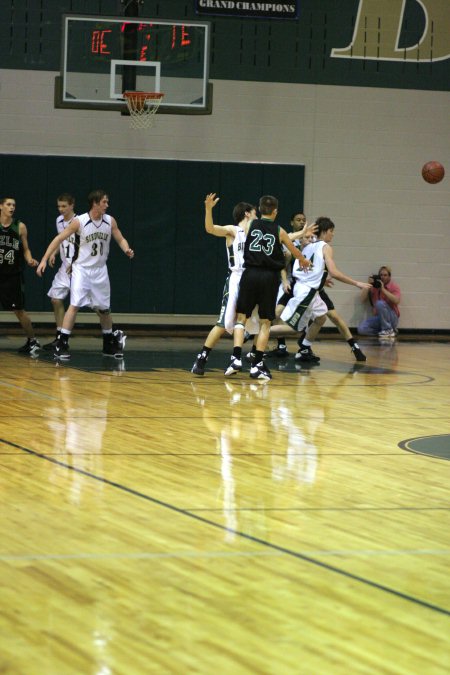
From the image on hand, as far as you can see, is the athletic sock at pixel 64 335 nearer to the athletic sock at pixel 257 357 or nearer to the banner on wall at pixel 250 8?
the athletic sock at pixel 257 357

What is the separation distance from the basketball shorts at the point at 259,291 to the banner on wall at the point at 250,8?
6258mm

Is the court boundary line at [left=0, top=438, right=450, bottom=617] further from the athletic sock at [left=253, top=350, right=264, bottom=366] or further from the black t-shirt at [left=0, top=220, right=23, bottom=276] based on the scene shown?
the black t-shirt at [left=0, top=220, right=23, bottom=276]

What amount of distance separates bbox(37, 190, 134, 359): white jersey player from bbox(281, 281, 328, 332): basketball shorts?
194cm

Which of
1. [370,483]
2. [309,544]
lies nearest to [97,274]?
[370,483]

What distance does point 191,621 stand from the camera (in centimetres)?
413

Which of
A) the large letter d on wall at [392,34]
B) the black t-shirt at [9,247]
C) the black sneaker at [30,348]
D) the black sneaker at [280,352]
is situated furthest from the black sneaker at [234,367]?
the large letter d on wall at [392,34]

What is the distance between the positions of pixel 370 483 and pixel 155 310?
11.4 meters

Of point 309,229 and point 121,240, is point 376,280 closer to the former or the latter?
point 309,229

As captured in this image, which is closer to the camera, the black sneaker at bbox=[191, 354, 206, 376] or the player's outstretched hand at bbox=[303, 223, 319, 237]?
the black sneaker at bbox=[191, 354, 206, 376]

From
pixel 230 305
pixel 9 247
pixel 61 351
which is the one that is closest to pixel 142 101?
pixel 9 247

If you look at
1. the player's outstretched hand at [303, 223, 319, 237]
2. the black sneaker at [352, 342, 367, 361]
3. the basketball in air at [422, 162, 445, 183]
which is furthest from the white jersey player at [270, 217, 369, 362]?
the basketball in air at [422, 162, 445, 183]

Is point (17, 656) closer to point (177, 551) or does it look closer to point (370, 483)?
point (177, 551)

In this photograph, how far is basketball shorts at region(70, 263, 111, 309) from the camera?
13.5 metres

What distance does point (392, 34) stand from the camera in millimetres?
18297
